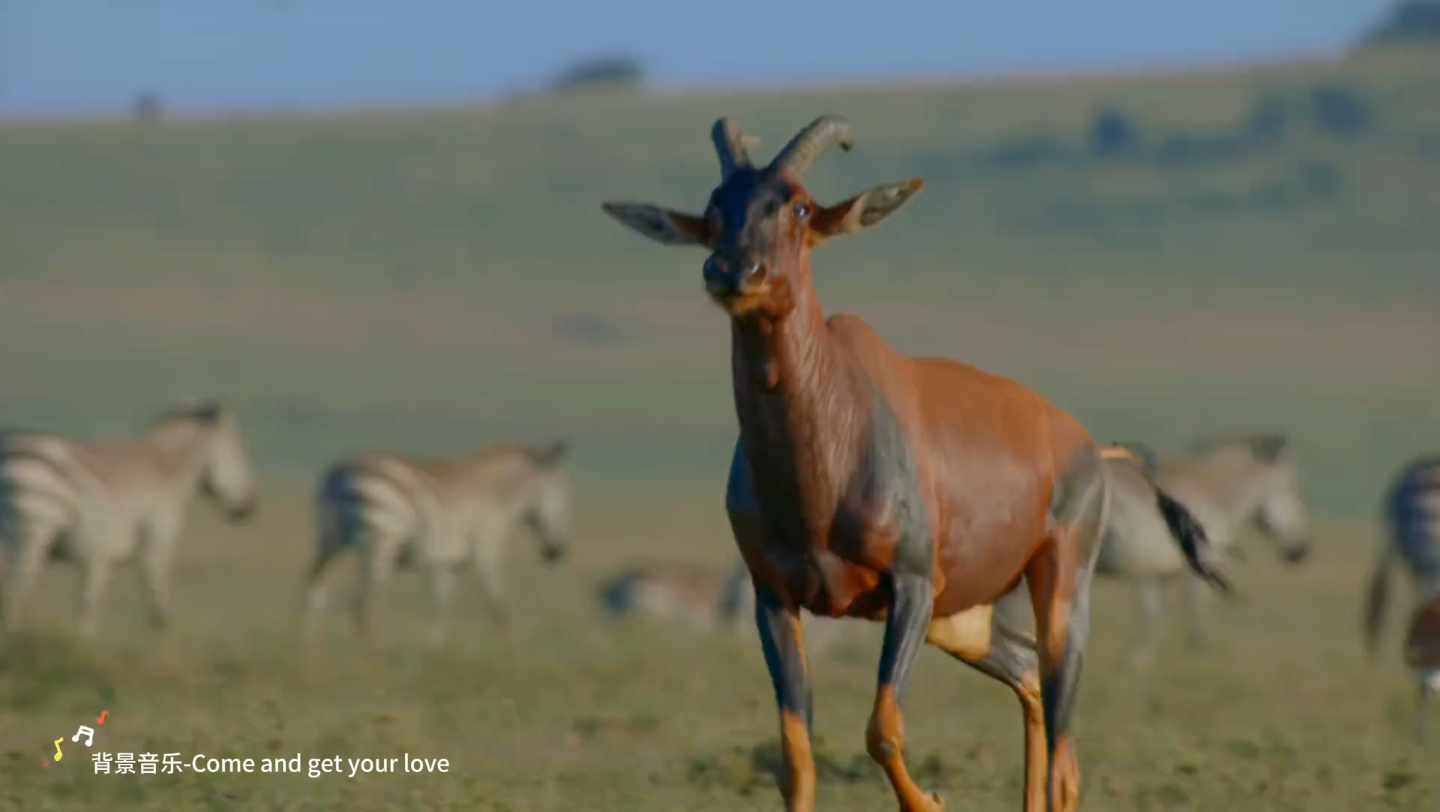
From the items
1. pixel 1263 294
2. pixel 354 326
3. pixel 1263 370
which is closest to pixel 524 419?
pixel 354 326

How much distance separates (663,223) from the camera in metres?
8.52

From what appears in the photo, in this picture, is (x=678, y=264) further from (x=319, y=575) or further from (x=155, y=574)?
(x=155, y=574)

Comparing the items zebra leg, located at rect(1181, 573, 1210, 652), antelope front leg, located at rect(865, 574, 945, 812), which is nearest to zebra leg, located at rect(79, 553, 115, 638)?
zebra leg, located at rect(1181, 573, 1210, 652)

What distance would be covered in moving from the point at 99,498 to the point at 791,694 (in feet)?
39.4

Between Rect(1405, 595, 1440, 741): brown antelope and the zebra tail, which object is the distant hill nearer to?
Rect(1405, 595, 1440, 741): brown antelope

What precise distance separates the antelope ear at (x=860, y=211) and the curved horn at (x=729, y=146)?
35 centimetres

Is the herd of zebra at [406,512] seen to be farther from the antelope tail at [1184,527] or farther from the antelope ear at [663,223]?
the antelope ear at [663,223]

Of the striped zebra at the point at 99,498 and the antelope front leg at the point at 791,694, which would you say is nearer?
the antelope front leg at the point at 791,694

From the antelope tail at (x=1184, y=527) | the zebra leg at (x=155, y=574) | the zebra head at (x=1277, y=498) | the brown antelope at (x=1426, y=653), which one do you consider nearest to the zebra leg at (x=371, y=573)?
the zebra leg at (x=155, y=574)

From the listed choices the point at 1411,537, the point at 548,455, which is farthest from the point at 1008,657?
the point at 548,455

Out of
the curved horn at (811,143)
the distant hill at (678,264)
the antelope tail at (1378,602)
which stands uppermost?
the distant hill at (678,264)

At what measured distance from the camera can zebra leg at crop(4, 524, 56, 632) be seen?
18469mm

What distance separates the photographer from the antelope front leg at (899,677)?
8188 mm

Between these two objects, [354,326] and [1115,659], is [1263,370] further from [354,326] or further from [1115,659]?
[1115,659]
